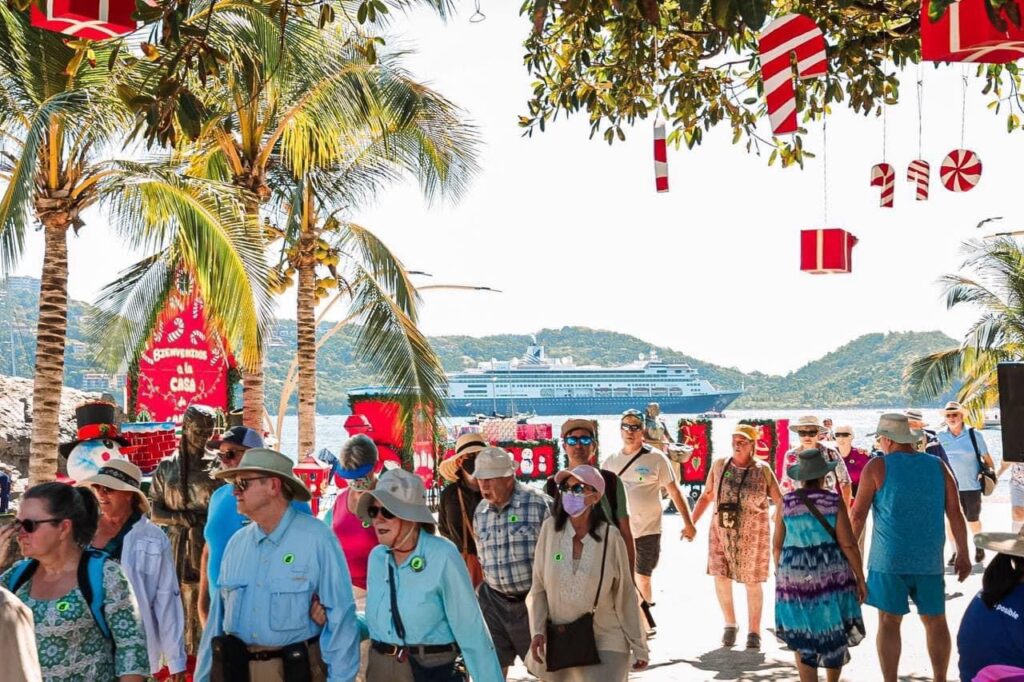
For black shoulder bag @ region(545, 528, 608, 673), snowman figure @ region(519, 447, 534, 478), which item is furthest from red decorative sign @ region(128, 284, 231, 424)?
black shoulder bag @ region(545, 528, 608, 673)

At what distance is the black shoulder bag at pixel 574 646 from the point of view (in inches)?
224

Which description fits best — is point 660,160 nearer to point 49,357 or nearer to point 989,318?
point 49,357

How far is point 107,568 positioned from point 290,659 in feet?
2.65

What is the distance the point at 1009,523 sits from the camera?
56.4 ft

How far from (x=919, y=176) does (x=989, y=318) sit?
17332mm

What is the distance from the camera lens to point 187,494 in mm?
7309

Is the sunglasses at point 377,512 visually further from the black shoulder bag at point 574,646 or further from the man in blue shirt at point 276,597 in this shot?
the black shoulder bag at point 574,646

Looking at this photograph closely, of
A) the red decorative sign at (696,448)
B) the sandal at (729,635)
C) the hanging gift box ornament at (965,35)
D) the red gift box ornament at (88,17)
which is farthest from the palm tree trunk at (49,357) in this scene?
the red decorative sign at (696,448)

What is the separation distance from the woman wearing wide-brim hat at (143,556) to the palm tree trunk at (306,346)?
35.3ft

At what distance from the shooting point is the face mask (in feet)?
19.1

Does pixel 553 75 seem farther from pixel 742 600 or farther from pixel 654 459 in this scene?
pixel 742 600

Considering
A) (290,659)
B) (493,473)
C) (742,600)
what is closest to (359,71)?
(742,600)

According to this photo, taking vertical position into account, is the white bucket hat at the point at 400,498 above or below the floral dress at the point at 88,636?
above

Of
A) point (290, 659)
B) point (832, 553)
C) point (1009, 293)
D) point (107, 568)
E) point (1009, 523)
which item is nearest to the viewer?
point (107, 568)
